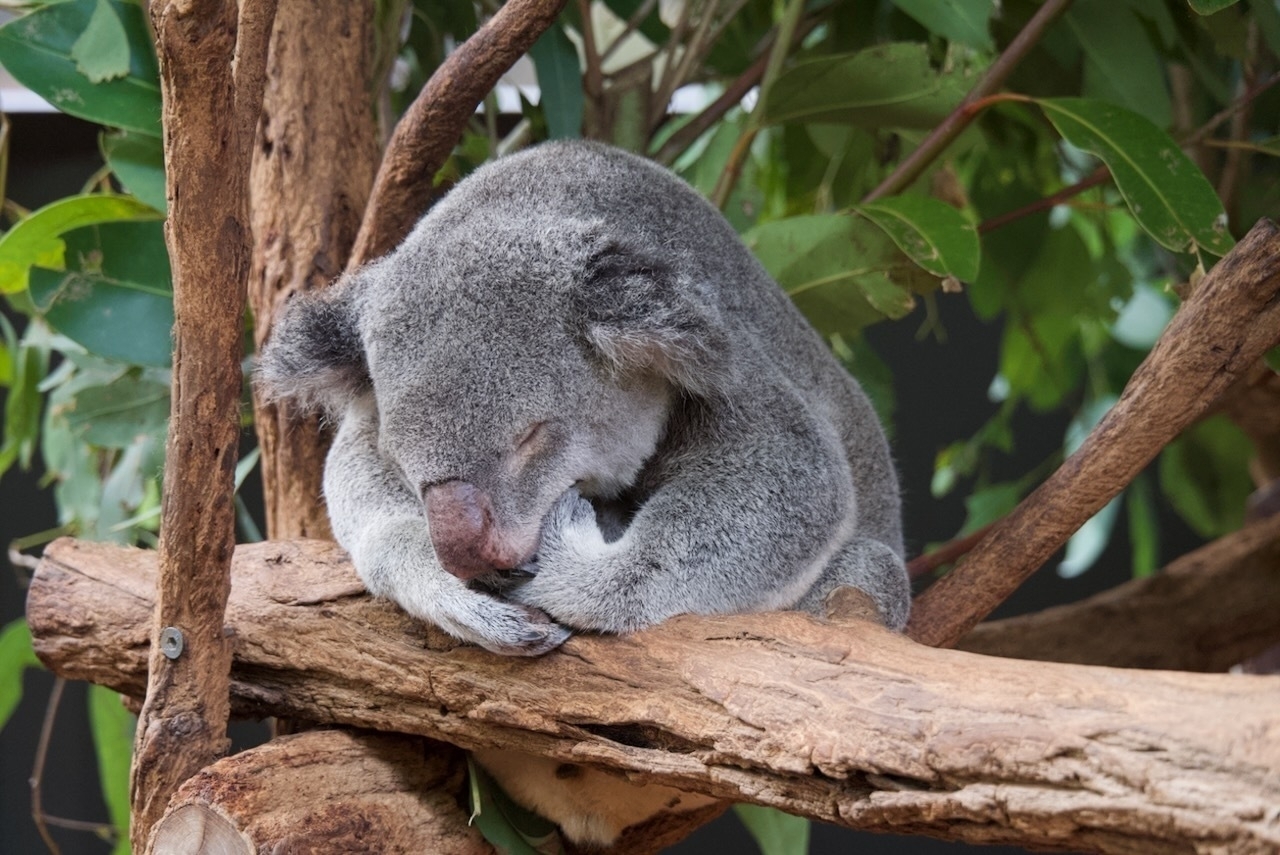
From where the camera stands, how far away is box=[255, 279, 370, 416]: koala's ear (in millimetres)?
2119

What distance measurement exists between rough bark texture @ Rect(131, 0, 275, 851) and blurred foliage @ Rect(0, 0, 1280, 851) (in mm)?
1061

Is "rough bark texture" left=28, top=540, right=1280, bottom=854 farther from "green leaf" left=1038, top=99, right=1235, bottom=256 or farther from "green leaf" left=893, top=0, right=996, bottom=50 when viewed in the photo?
"green leaf" left=893, top=0, right=996, bottom=50

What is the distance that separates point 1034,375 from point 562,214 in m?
3.20

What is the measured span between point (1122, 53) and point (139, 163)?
246 cm

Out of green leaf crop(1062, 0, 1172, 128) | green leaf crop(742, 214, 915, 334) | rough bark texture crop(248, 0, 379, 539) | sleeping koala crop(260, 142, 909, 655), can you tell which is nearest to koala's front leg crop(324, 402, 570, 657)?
sleeping koala crop(260, 142, 909, 655)

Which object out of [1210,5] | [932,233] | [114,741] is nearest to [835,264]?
[932,233]

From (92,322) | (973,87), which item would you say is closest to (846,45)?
(973,87)

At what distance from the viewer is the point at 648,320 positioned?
6.15 feet

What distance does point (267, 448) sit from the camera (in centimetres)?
256

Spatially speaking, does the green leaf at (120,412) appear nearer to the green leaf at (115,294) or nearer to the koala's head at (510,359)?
the green leaf at (115,294)

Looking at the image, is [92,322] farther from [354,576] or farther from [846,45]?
[846,45]

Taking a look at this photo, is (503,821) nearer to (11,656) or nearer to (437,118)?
(437,118)

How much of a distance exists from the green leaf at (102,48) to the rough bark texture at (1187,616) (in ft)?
9.21

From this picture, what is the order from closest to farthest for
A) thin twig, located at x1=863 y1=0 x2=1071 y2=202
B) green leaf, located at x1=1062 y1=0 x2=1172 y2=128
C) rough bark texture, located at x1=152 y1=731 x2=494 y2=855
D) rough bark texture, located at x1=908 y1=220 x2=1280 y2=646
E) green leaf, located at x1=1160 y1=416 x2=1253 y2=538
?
rough bark texture, located at x1=152 y1=731 x2=494 y2=855
rough bark texture, located at x1=908 y1=220 x2=1280 y2=646
thin twig, located at x1=863 y1=0 x2=1071 y2=202
green leaf, located at x1=1062 y1=0 x2=1172 y2=128
green leaf, located at x1=1160 y1=416 x2=1253 y2=538
